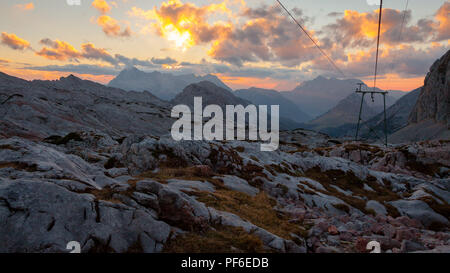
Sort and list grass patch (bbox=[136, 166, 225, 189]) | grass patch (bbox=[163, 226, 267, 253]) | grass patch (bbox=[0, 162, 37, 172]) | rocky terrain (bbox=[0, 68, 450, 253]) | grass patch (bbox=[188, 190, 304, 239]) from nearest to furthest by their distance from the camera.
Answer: rocky terrain (bbox=[0, 68, 450, 253]) → grass patch (bbox=[163, 226, 267, 253]) → grass patch (bbox=[0, 162, 37, 172]) → grass patch (bbox=[188, 190, 304, 239]) → grass patch (bbox=[136, 166, 225, 189])

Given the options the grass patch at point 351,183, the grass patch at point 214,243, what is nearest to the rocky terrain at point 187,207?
the grass patch at point 214,243

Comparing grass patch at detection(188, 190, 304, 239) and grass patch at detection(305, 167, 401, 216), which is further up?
grass patch at detection(188, 190, 304, 239)

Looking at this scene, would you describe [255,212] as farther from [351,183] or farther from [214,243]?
[351,183]

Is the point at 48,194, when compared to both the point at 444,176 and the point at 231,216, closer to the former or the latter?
the point at 231,216

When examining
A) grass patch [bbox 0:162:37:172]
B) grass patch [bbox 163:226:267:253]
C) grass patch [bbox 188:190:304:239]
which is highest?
grass patch [bbox 0:162:37:172]

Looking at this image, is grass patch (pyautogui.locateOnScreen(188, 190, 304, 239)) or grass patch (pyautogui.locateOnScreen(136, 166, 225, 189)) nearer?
grass patch (pyautogui.locateOnScreen(188, 190, 304, 239))

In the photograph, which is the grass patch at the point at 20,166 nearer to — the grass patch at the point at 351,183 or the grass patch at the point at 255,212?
the grass patch at the point at 255,212

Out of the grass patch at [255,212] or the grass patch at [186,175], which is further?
the grass patch at [186,175]

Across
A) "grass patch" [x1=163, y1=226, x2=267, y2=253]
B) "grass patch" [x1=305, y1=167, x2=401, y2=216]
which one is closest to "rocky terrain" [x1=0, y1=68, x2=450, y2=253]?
"grass patch" [x1=163, y1=226, x2=267, y2=253]

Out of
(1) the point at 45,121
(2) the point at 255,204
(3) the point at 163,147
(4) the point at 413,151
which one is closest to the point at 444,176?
(4) the point at 413,151

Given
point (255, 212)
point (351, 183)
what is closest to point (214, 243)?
point (255, 212)

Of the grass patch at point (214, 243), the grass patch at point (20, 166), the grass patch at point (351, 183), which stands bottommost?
the grass patch at point (351, 183)

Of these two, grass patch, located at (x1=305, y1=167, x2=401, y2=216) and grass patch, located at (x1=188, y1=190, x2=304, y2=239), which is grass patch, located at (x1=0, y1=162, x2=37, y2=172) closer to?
grass patch, located at (x1=188, y1=190, x2=304, y2=239)

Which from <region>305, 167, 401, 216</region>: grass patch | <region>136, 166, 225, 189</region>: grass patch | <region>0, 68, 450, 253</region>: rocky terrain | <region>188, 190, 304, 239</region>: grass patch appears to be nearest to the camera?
<region>0, 68, 450, 253</region>: rocky terrain
